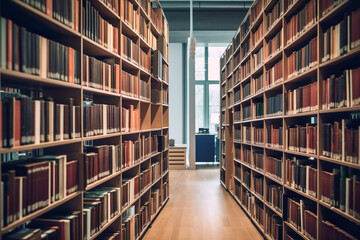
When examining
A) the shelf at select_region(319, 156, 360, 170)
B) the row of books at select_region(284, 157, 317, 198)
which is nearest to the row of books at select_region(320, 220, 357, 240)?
the row of books at select_region(284, 157, 317, 198)

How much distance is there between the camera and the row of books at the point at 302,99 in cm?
227

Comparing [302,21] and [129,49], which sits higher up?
[302,21]

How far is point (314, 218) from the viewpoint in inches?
88.3

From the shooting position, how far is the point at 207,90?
32.6 feet

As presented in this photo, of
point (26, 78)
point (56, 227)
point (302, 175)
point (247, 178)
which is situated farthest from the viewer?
point (247, 178)

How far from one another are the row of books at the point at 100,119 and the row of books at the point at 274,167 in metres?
1.68

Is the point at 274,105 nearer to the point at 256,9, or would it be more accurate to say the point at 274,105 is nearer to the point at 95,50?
the point at 256,9

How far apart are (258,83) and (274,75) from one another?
64cm

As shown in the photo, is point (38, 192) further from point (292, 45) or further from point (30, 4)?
point (292, 45)

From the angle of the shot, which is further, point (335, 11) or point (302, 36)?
point (302, 36)

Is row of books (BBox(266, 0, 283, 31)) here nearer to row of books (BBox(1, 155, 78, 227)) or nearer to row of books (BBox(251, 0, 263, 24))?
row of books (BBox(251, 0, 263, 24))

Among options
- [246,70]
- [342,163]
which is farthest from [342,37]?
[246,70]

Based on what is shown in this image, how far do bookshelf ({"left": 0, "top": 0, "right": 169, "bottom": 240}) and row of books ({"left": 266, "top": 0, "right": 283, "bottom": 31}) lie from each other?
4.94ft

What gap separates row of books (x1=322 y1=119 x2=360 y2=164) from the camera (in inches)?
68.2
